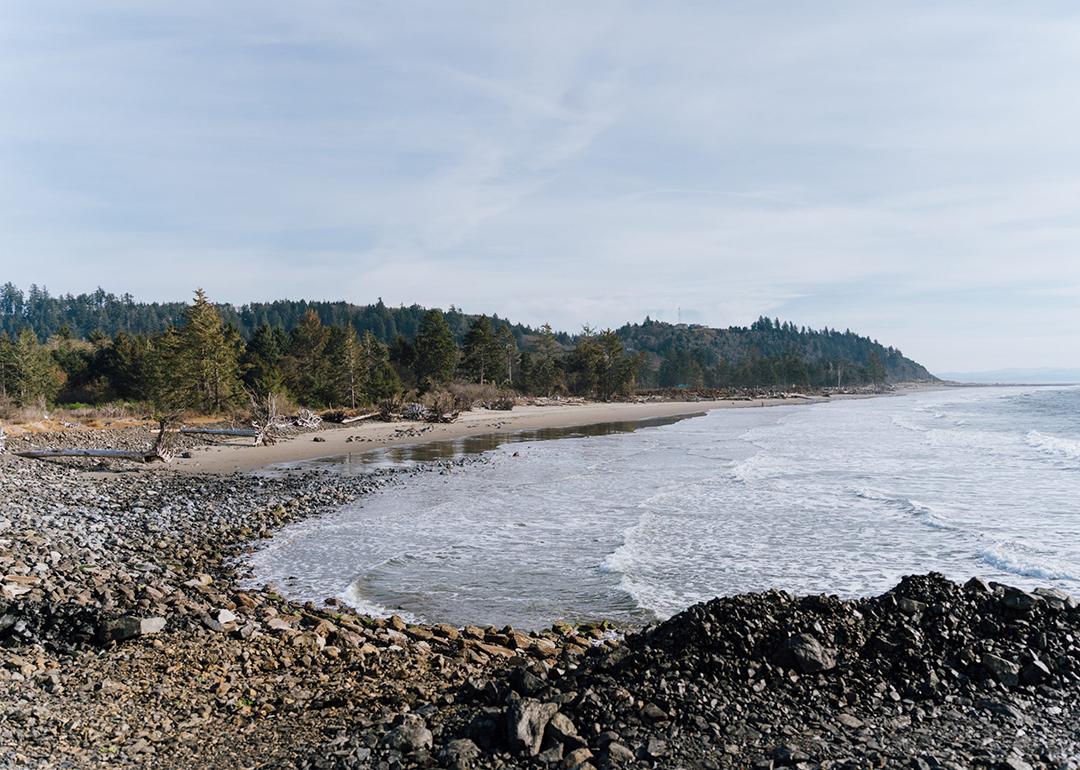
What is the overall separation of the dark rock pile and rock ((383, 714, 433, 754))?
75 millimetres

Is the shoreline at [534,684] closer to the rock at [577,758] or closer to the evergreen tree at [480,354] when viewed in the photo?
the rock at [577,758]

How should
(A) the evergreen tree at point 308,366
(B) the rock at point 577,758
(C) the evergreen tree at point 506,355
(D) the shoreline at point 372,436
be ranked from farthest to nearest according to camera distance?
(C) the evergreen tree at point 506,355, (A) the evergreen tree at point 308,366, (D) the shoreline at point 372,436, (B) the rock at point 577,758

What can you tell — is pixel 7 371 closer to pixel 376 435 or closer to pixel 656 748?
pixel 376 435

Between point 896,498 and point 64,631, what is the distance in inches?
717

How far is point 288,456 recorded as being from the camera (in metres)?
27.2

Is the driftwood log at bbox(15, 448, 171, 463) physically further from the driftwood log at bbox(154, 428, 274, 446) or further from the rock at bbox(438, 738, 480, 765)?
the rock at bbox(438, 738, 480, 765)

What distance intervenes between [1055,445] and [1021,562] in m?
24.6

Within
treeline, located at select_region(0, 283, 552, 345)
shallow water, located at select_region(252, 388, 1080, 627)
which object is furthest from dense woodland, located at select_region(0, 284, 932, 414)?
treeline, located at select_region(0, 283, 552, 345)

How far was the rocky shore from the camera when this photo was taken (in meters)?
4.64

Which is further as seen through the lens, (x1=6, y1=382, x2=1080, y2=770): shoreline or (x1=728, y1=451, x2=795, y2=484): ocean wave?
(x1=728, y1=451, x2=795, y2=484): ocean wave

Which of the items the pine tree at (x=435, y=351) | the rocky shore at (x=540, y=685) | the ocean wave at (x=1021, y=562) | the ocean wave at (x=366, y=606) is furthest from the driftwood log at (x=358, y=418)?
the ocean wave at (x=1021, y=562)

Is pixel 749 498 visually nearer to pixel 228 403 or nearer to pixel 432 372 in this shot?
pixel 228 403

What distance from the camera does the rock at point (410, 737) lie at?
4.62m

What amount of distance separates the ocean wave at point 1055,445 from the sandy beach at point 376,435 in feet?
88.7
